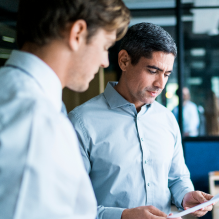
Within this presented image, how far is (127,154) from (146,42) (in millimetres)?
542

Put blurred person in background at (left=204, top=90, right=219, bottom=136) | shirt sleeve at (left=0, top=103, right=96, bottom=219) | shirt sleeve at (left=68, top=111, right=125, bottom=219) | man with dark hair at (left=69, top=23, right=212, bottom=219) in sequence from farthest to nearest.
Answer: blurred person in background at (left=204, top=90, right=219, bottom=136) → man with dark hair at (left=69, top=23, right=212, bottom=219) → shirt sleeve at (left=68, top=111, right=125, bottom=219) → shirt sleeve at (left=0, top=103, right=96, bottom=219)

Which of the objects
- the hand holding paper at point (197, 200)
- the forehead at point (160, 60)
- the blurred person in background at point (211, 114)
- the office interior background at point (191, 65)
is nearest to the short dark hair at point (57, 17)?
the forehead at point (160, 60)

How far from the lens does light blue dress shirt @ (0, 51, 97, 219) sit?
441mm

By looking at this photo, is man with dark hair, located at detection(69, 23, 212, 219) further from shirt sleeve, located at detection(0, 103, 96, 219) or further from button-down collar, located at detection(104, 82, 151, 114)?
shirt sleeve, located at detection(0, 103, 96, 219)

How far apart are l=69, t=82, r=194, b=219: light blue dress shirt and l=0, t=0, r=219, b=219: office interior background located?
198cm

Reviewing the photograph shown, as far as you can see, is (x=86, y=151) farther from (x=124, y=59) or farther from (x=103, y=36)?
(x=103, y=36)

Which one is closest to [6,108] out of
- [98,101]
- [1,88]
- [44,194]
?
[1,88]

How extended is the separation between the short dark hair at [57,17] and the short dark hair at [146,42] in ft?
1.91

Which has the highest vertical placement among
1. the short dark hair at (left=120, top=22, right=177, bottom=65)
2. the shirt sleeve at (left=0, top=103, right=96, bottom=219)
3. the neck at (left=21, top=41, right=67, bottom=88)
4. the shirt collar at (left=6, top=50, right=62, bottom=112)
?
the short dark hair at (left=120, top=22, right=177, bottom=65)

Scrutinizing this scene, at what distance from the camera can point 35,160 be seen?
1.45 ft

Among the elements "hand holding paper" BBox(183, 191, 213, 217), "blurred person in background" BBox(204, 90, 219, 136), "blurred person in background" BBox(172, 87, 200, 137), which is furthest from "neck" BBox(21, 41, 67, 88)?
"blurred person in background" BBox(204, 90, 219, 136)

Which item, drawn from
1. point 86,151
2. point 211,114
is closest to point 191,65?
point 211,114

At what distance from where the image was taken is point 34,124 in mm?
448

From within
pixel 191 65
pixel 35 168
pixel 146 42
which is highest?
pixel 191 65
